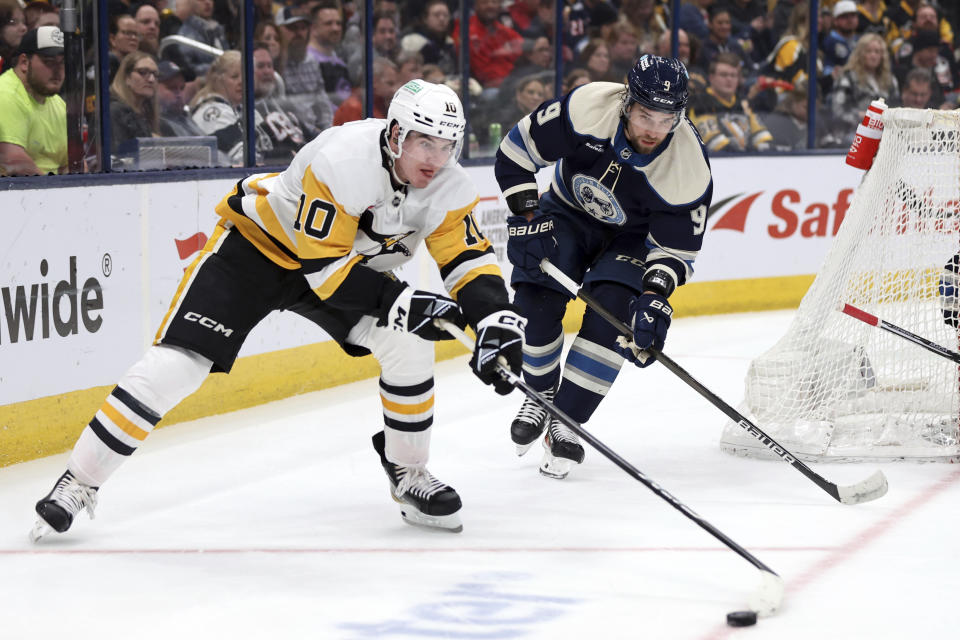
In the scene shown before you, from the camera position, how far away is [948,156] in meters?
3.99

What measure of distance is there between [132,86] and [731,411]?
2.33 m

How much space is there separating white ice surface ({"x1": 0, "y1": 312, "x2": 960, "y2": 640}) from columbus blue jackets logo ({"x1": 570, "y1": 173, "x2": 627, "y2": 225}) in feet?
2.35

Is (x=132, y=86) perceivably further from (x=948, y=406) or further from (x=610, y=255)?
(x=948, y=406)

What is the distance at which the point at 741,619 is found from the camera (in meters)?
2.41

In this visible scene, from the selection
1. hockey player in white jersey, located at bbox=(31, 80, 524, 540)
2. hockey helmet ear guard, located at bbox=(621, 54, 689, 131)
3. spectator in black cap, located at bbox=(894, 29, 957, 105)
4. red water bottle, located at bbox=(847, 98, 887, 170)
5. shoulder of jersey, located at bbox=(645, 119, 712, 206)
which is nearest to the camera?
hockey player in white jersey, located at bbox=(31, 80, 524, 540)

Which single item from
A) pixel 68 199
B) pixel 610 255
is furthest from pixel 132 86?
pixel 610 255

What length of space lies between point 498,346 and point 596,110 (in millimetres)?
941

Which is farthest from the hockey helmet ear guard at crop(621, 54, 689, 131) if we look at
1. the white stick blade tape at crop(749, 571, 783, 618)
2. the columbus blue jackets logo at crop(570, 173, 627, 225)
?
the white stick blade tape at crop(749, 571, 783, 618)

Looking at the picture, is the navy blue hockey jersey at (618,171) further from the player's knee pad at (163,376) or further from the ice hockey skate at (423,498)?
the player's knee pad at (163,376)

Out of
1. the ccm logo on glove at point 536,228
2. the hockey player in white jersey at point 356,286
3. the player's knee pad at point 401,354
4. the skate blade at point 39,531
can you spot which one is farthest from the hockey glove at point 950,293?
the skate blade at point 39,531

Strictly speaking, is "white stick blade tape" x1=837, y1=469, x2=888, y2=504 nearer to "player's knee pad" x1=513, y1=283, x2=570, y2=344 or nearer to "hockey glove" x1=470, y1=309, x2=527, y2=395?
"player's knee pad" x1=513, y1=283, x2=570, y2=344

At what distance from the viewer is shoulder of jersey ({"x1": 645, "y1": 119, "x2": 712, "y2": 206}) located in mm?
3375

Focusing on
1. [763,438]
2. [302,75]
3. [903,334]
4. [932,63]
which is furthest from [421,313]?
[932,63]

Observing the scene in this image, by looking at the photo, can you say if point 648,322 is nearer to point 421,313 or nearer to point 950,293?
point 421,313
